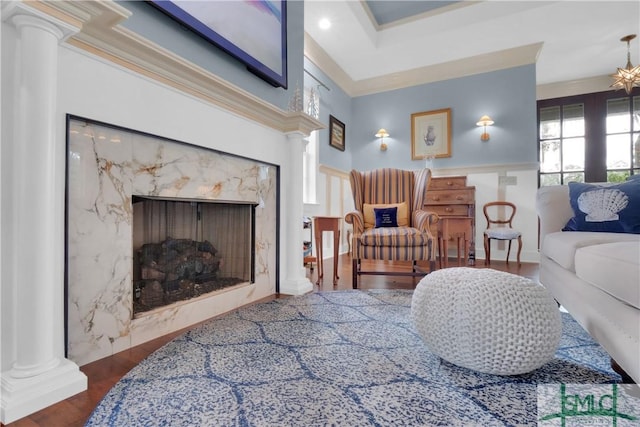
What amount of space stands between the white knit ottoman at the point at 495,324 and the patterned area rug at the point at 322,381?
9 cm

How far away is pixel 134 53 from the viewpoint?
132 centimetres

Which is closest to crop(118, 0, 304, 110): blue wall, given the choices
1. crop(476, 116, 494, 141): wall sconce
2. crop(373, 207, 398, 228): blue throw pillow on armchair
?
crop(373, 207, 398, 228): blue throw pillow on armchair

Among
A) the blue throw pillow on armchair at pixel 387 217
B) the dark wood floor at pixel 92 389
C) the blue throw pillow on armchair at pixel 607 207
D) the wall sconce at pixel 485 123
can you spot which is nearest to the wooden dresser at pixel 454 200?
the wall sconce at pixel 485 123

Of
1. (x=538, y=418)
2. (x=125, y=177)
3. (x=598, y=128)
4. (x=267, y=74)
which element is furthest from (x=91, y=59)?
(x=598, y=128)

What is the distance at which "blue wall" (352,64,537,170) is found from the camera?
4078 mm

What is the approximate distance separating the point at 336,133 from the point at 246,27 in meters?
2.62

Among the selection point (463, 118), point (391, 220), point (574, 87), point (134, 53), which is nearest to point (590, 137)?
point (574, 87)

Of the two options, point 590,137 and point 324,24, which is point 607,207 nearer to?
point 324,24

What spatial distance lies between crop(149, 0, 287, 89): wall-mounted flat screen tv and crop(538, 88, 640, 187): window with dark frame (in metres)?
4.98

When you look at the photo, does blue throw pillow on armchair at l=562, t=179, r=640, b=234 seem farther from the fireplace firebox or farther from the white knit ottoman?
the fireplace firebox

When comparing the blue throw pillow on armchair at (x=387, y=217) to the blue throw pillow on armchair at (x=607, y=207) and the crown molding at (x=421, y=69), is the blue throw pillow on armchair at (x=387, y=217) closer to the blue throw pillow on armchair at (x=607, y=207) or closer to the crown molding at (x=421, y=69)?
the blue throw pillow on armchair at (x=607, y=207)

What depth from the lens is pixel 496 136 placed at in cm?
420

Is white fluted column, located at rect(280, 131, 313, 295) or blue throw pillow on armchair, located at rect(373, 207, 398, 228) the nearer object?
white fluted column, located at rect(280, 131, 313, 295)

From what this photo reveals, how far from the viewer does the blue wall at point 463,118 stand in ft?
13.4
